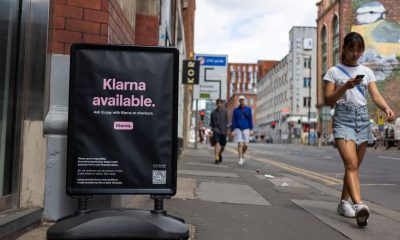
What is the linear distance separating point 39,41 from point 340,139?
3.07 metres

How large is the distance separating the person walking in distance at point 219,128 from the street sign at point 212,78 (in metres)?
8.34

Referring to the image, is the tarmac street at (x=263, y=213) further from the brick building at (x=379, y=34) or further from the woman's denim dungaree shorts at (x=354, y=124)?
the brick building at (x=379, y=34)

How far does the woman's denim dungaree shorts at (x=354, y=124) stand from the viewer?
5309 mm

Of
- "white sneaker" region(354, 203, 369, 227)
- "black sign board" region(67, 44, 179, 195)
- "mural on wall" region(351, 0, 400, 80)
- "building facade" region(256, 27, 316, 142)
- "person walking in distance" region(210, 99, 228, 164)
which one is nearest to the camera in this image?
"black sign board" region(67, 44, 179, 195)

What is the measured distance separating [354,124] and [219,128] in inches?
341

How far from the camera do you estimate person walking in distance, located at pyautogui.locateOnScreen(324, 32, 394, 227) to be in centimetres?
525

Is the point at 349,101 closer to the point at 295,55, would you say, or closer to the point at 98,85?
the point at 98,85

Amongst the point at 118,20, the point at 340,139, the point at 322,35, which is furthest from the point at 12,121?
the point at 322,35

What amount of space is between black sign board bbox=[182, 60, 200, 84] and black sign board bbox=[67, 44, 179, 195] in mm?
14275

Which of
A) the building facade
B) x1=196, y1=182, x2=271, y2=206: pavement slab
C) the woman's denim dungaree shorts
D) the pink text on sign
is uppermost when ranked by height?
the building facade

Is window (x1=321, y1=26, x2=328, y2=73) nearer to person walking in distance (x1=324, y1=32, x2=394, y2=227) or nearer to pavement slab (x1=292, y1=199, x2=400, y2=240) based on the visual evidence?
pavement slab (x1=292, y1=199, x2=400, y2=240)

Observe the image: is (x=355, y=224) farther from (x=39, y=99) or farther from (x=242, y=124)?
(x=242, y=124)

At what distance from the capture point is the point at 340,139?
530 centimetres

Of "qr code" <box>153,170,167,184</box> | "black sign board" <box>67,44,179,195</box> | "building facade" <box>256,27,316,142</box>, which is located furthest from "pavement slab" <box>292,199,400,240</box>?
"building facade" <box>256,27,316,142</box>
